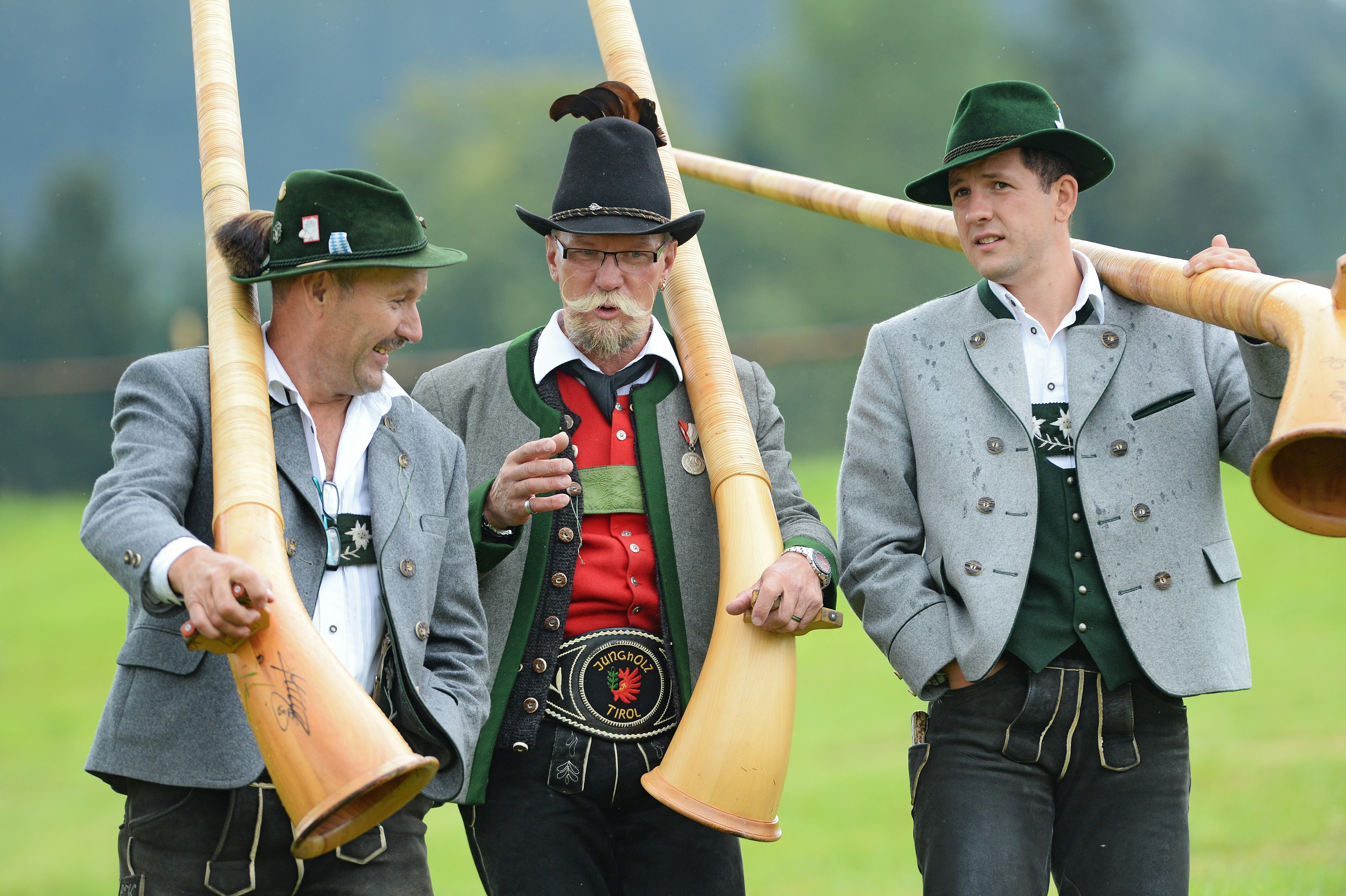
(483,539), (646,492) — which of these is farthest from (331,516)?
(646,492)

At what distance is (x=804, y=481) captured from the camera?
27.0 meters

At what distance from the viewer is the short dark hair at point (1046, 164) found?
159 inches

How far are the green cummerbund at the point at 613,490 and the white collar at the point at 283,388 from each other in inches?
26.2

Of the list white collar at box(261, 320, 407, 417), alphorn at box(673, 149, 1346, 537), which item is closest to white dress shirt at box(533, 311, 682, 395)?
white collar at box(261, 320, 407, 417)

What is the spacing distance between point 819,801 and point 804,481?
14225 millimetres

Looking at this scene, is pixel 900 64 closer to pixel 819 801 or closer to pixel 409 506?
pixel 819 801

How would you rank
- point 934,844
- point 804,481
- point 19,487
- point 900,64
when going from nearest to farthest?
point 934,844, point 804,481, point 19,487, point 900,64

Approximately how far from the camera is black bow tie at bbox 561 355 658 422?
13.7ft

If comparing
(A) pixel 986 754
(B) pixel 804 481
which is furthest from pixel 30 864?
(B) pixel 804 481

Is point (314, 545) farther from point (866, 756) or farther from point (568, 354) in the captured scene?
point (866, 756)

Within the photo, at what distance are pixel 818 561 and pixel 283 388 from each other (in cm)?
140

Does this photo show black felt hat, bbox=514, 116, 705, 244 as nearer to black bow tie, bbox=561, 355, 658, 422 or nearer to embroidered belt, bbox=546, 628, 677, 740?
black bow tie, bbox=561, 355, 658, 422

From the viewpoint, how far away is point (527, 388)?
13.8 ft
